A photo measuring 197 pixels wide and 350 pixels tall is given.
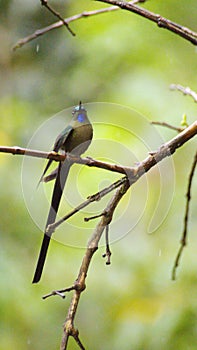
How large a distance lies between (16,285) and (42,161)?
0.39 metres

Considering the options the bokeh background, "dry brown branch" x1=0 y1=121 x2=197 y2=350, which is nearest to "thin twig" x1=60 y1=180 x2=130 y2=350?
"dry brown branch" x1=0 y1=121 x2=197 y2=350

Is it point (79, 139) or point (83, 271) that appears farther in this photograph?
point (79, 139)

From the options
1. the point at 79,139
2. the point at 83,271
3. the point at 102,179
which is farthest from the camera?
the point at 102,179

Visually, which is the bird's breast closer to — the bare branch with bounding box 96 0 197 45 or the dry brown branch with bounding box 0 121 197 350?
the dry brown branch with bounding box 0 121 197 350

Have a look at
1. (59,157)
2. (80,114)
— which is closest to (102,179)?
(80,114)

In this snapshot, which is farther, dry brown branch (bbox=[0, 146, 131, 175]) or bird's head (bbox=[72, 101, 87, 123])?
bird's head (bbox=[72, 101, 87, 123])

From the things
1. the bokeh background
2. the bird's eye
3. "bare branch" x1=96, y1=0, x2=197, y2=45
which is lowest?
the bokeh background

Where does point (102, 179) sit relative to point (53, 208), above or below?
below

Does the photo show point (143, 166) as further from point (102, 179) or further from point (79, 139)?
point (102, 179)

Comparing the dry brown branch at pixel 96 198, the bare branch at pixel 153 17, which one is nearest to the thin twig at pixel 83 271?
the dry brown branch at pixel 96 198

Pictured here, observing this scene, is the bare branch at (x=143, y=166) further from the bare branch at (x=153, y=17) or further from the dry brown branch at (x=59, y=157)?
the bare branch at (x=153, y=17)

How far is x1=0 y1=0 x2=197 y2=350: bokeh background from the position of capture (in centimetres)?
156

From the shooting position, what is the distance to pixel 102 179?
4.61 feet

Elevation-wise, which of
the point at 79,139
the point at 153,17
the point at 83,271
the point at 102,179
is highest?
the point at 153,17
